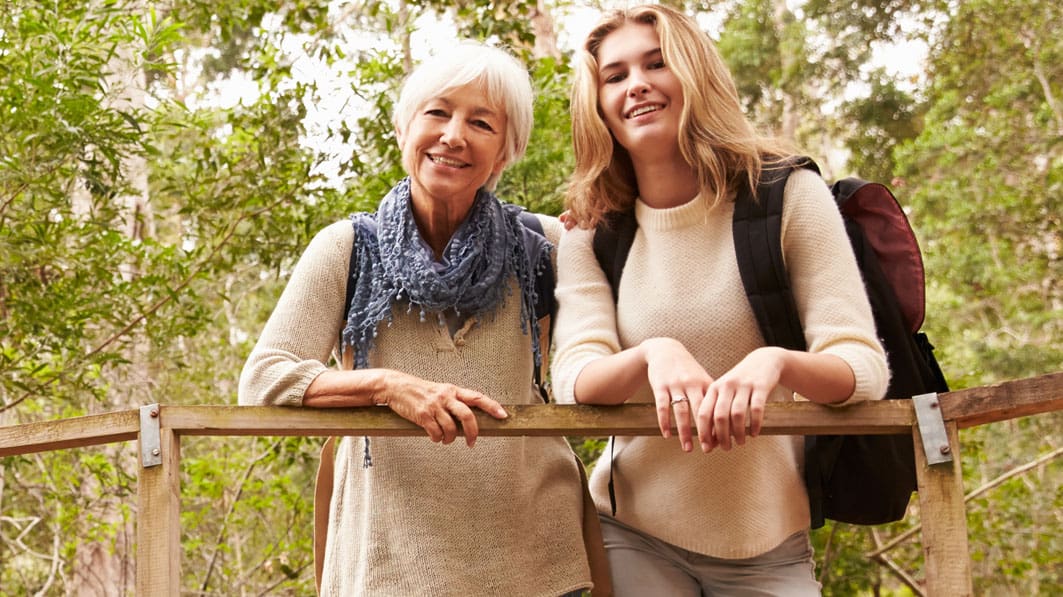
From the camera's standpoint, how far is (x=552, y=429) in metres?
1.84

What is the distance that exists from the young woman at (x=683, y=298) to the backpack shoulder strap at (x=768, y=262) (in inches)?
0.8

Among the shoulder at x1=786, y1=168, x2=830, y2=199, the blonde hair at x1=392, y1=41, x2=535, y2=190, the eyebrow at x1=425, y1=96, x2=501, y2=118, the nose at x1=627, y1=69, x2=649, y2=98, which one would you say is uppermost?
the blonde hair at x1=392, y1=41, x2=535, y2=190

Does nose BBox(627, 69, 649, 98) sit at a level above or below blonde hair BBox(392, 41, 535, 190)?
below

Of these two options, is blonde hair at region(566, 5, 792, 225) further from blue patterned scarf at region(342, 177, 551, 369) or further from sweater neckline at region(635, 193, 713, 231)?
blue patterned scarf at region(342, 177, 551, 369)

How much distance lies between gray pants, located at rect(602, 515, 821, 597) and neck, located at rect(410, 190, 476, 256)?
73 cm

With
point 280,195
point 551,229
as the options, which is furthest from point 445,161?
point 280,195

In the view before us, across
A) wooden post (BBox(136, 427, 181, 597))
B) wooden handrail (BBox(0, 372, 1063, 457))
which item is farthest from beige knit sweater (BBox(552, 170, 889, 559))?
wooden post (BBox(136, 427, 181, 597))

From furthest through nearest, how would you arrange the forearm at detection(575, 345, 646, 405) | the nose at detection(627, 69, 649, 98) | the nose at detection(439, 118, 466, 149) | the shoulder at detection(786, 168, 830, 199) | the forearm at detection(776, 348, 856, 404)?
Result: the nose at detection(439, 118, 466, 149) < the nose at detection(627, 69, 649, 98) < the shoulder at detection(786, 168, 830, 199) < the forearm at detection(575, 345, 646, 405) < the forearm at detection(776, 348, 856, 404)

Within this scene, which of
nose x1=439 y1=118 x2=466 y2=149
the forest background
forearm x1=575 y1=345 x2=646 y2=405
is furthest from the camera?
the forest background

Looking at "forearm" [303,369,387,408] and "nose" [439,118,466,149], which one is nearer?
"forearm" [303,369,387,408]

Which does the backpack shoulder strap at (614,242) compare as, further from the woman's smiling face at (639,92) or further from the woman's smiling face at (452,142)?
→ the woman's smiling face at (452,142)

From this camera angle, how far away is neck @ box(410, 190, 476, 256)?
7.36 ft

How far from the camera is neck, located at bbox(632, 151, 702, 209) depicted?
→ 6.81 ft

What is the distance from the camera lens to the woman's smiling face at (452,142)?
2174 mm
